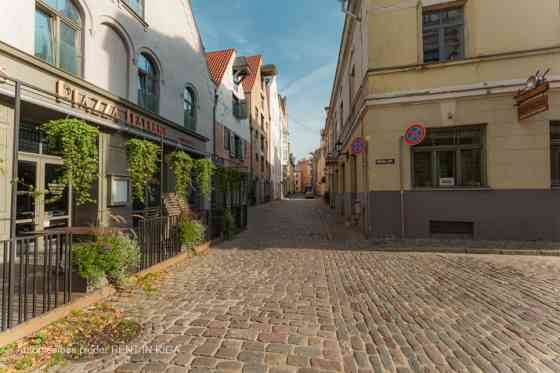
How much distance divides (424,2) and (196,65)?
1040cm

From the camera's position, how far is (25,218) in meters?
6.32

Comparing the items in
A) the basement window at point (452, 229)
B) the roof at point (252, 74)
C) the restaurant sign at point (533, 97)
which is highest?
the roof at point (252, 74)

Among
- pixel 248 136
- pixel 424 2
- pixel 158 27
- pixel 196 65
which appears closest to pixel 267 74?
pixel 248 136

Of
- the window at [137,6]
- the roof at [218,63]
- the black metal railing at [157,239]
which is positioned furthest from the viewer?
the roof at [218,63]

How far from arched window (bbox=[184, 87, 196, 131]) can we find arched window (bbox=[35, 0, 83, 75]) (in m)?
5.61

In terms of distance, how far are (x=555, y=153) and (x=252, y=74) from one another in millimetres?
24438

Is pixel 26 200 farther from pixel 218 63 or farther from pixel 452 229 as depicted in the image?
pixel 218 63

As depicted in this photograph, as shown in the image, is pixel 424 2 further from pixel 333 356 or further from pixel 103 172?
pixel 103 172

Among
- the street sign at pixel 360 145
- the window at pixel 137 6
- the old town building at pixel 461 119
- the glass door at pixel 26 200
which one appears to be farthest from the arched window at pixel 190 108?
the old town building at pixel 461 119

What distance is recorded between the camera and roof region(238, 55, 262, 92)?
2462 cm

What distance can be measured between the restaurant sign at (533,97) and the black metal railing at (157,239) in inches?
369

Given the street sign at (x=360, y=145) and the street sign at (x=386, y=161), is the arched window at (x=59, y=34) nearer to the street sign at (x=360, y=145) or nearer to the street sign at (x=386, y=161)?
the street sign at (x=360, y=145)

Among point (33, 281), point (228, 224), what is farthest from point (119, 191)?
point (33, 281)

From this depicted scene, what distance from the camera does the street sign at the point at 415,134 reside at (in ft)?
24.5
